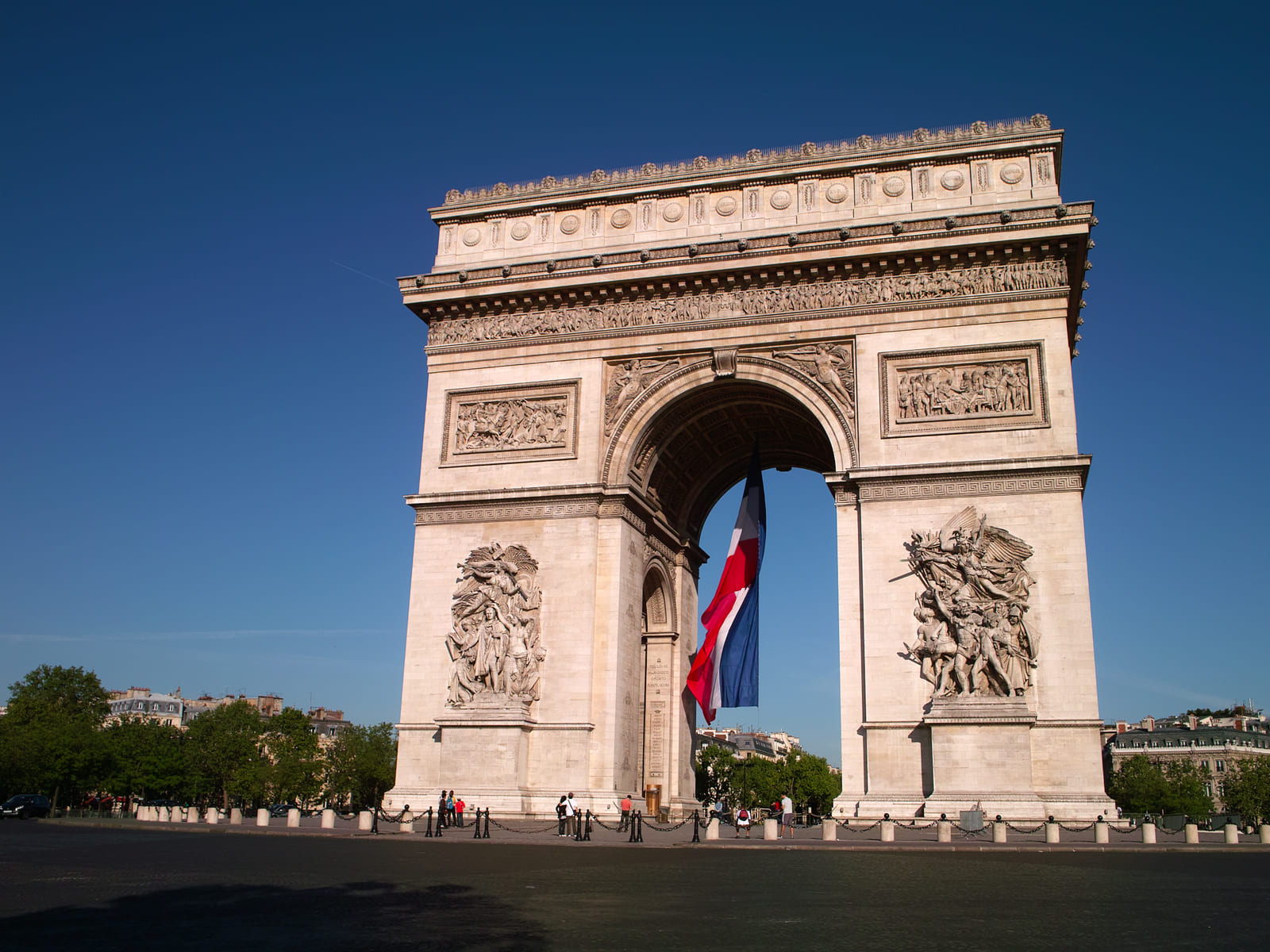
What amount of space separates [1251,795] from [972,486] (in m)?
63.1

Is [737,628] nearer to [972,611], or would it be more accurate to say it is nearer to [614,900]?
[972,611]

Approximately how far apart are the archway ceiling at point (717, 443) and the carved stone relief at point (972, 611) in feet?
13.6

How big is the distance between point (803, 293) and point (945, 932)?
19.4 m

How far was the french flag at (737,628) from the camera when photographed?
27266mm

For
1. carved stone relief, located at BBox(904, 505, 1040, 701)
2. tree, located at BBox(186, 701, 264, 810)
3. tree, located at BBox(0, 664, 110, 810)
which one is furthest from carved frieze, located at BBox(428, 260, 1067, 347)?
tree, located at BBox(186, 701, 264, 810)

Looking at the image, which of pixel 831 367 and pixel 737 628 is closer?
pixel 831 367

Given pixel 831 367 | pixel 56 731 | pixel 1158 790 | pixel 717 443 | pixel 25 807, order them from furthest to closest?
pixel 1158 790
pixel 56 731
pixel 25 807
pixel 717 443
pixel 831 367

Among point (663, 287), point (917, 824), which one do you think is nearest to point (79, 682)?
point (663, 287)

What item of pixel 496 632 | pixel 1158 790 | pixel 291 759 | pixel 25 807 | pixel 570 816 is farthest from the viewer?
pixel 291 759

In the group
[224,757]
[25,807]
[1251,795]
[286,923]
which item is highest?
[224,757]

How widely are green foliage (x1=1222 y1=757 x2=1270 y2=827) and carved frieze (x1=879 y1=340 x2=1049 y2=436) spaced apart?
194ft

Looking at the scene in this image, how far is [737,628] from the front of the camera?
89.5ft

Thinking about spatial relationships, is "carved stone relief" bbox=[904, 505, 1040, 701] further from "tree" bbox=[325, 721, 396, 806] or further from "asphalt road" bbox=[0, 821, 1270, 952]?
"tree" bbox=[325, 721, 396, 806]

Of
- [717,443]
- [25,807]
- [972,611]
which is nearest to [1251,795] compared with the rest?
[717,443]
